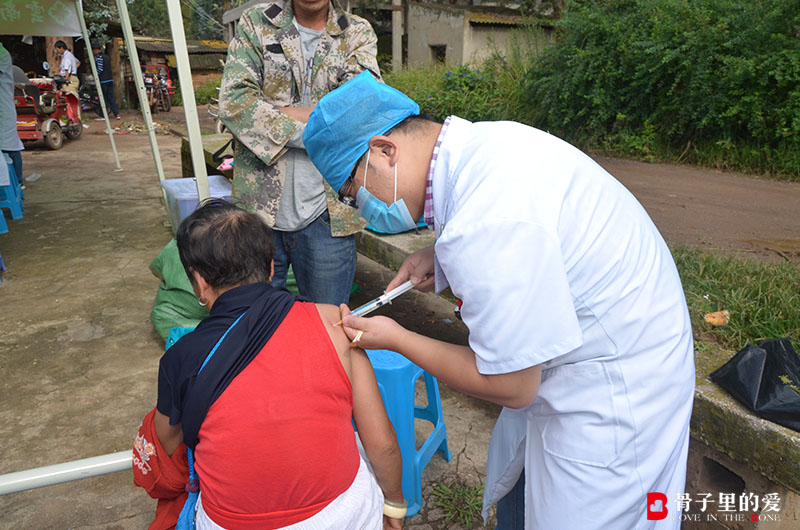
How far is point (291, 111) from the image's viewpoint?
2.20 m

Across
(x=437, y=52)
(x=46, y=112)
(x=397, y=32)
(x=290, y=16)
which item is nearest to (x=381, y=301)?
(x=290, y=16)

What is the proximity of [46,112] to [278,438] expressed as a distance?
11354 mm

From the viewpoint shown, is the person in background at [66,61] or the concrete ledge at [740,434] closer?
the concrete ledge at [740,434]

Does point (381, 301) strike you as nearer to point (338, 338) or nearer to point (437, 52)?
point (338, 338)

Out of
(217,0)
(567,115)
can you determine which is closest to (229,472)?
(567,115)

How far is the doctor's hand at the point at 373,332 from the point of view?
1147 millimetres

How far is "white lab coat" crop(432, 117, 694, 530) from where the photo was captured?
3.02 ft

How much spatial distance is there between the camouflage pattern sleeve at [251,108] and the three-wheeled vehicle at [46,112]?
27.1 feet

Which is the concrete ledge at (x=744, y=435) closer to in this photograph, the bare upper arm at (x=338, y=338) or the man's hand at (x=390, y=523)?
the man's hand at (x=390, y=523)

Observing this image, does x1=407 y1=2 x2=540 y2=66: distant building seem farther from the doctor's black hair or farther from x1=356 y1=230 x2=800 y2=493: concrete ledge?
the doctor's black hair

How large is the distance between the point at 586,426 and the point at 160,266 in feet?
9.49

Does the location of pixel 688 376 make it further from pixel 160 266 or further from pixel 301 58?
pixel 160 266

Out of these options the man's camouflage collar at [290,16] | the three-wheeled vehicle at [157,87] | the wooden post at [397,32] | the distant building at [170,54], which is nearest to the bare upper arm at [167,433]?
the man's camouflage collar at [290,16]

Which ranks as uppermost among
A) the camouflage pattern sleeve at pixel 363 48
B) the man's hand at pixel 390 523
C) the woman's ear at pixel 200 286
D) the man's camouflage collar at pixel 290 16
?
the man's camouflage collar at pixel 290 16
